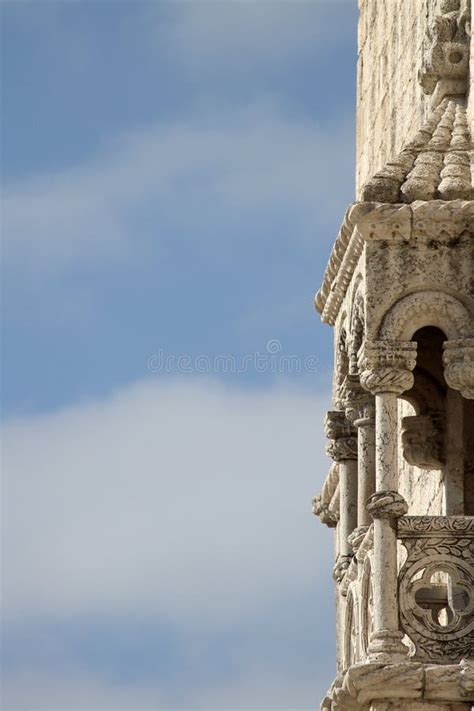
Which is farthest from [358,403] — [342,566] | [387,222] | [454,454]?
[387,222]

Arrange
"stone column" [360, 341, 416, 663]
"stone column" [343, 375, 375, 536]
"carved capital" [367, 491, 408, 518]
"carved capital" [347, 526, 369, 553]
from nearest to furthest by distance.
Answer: "stone column" [360, 341, 416, 663]
"carved capital" [367, 491, 408, 518]
"carved capital" [347, 526, 369, 553]
"stone column" [343, 375, 375, 536]

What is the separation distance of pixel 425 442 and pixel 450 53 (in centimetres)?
303

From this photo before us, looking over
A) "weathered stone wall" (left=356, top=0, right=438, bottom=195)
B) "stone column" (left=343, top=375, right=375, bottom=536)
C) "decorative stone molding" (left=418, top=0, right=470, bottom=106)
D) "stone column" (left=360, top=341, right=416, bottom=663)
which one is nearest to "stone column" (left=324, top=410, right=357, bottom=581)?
"stone column" (left=343, top=375, right=375, bottom=536)

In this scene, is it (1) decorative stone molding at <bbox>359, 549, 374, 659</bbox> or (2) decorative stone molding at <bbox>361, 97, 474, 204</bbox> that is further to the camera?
(2) decorative stone molding at <bbox>361, 97, 474, 204</bbox>

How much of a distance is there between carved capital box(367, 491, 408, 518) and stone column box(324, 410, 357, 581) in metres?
1.96

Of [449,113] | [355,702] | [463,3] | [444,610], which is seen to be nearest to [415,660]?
[355,702]

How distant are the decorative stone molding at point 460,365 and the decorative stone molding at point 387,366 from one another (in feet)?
0.76

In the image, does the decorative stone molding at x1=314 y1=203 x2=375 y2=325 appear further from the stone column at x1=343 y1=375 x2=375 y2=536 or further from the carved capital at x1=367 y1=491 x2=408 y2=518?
the carved capital at x1=367 y1=491 x2=408 y2=518

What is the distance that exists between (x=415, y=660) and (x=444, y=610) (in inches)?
75.2

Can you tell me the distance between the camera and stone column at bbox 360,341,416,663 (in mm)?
15109

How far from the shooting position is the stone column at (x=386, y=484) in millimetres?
15109

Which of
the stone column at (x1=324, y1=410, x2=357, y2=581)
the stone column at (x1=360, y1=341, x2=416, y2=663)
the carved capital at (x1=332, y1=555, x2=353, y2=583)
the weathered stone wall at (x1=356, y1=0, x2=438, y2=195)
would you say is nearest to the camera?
the stone column at (x1=360, y1=341, x2=416, y2=663)

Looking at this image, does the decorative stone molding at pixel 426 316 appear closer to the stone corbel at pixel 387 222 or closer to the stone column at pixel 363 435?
the stone corbel at pixel 387 222

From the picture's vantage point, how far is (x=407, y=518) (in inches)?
608
